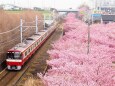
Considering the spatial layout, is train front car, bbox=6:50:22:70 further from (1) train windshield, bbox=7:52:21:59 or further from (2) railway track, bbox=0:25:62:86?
(2) railway track, bbox=0:25:62:86

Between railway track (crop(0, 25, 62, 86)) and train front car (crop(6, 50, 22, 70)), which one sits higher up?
train front car (crop(6, 50, 22, 70))

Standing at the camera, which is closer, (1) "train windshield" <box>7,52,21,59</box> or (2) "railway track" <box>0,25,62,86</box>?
(2) "railway track" <box>0,25,62,86</box>

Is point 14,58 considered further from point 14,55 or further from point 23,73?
point 23,73

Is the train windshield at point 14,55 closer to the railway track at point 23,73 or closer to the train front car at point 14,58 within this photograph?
the train front car at point 14,58

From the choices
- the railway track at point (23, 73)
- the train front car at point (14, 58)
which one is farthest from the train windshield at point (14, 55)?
the railway track at point (23, 73)

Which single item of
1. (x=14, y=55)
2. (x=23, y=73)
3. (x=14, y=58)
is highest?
(x=14, y=55)

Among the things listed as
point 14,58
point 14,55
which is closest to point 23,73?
point 14,58

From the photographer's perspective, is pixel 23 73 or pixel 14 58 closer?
pixel 14 58

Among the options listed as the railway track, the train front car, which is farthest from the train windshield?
the railway track

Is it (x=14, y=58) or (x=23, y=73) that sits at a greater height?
(x=14, y=58)

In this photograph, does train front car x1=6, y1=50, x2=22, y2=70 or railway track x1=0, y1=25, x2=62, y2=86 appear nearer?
railway track x1=0, y1=25, x2=62, y2=86

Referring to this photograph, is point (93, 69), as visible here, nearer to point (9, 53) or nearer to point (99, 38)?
point (9, 53)

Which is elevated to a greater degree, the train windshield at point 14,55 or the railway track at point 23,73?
the train windshield at point 14,55

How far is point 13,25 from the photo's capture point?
34000mm
